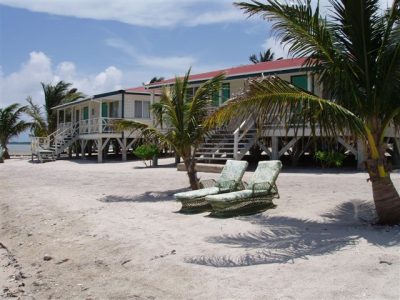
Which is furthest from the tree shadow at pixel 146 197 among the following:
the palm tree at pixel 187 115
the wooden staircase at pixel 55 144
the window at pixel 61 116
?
the window at pixel 61 116

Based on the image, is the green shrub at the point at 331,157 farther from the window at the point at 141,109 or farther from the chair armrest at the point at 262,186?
the window at the point at 141,109

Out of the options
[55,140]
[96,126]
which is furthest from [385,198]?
[55,140]

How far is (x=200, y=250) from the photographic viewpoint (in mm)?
7121

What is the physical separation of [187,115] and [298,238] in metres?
6.29

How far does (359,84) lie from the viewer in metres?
8.07

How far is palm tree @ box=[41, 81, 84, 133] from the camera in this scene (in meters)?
40.7

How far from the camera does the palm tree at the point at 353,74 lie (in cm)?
758

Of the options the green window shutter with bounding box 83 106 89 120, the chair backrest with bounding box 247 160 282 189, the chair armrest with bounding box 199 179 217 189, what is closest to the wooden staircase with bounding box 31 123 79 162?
the green window shutter with bounding box 83 106 89 120

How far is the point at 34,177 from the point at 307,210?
1403cm

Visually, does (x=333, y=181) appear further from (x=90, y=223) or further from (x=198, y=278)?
(x=198, y=278)

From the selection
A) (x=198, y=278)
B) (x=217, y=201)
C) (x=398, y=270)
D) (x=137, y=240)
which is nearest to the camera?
(x=398, y=270)

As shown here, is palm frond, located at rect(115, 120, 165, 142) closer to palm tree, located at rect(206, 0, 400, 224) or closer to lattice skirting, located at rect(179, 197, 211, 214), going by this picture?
lattice skirting, located at rect(179, 197, 211, 214)

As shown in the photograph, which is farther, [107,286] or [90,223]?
[90,223]

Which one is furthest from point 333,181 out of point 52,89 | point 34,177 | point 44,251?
point 52,89
